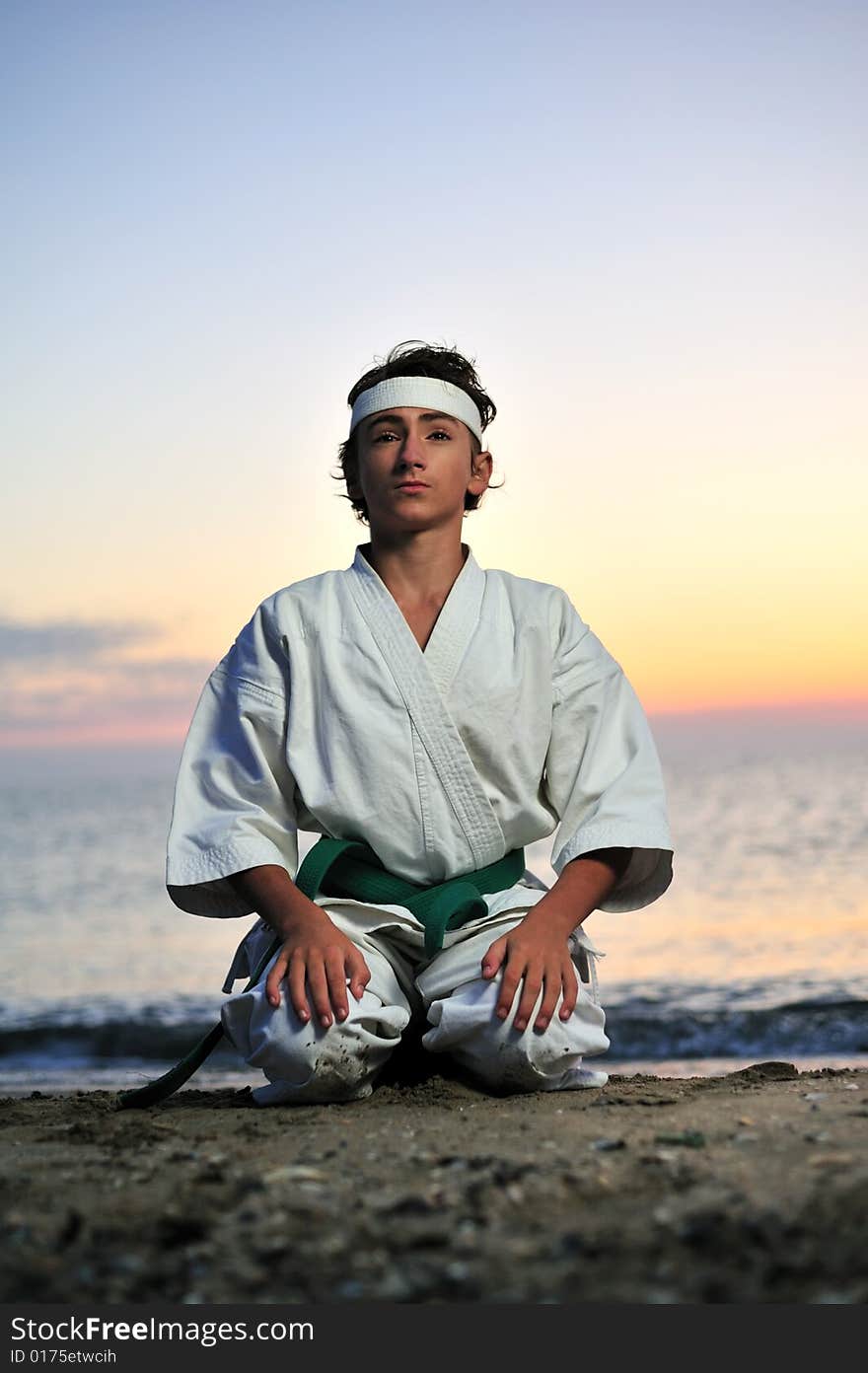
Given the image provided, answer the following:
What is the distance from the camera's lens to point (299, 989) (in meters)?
3.02

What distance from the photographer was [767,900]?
38.4 feet

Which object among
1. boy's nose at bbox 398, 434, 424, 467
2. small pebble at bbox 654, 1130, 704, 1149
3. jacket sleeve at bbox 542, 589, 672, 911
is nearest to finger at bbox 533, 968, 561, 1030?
jacket sleeve at bbox 542, 589, 672, 911

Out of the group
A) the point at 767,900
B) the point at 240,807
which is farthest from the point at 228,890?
the point at 767,900

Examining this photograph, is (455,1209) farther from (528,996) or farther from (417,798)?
(417,798)

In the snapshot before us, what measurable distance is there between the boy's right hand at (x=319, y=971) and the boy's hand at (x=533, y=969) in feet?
1.06

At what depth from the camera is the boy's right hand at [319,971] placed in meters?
3.02

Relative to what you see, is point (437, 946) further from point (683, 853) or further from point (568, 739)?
point (683, 853)

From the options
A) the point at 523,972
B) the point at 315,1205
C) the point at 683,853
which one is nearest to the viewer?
the point at 315,1205

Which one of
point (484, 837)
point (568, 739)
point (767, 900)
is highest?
point (568, 739)

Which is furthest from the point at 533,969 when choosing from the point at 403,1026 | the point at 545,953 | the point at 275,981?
the point at 275,981

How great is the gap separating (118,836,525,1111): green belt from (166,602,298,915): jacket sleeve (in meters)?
0.13

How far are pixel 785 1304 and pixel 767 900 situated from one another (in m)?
10.5

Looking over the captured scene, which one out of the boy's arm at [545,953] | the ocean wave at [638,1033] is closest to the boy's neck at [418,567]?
the boy's arm at [545,953]

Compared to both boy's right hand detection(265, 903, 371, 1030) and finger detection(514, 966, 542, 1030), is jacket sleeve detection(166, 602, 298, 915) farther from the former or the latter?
finger detection(514, 966, 542, 1030)
